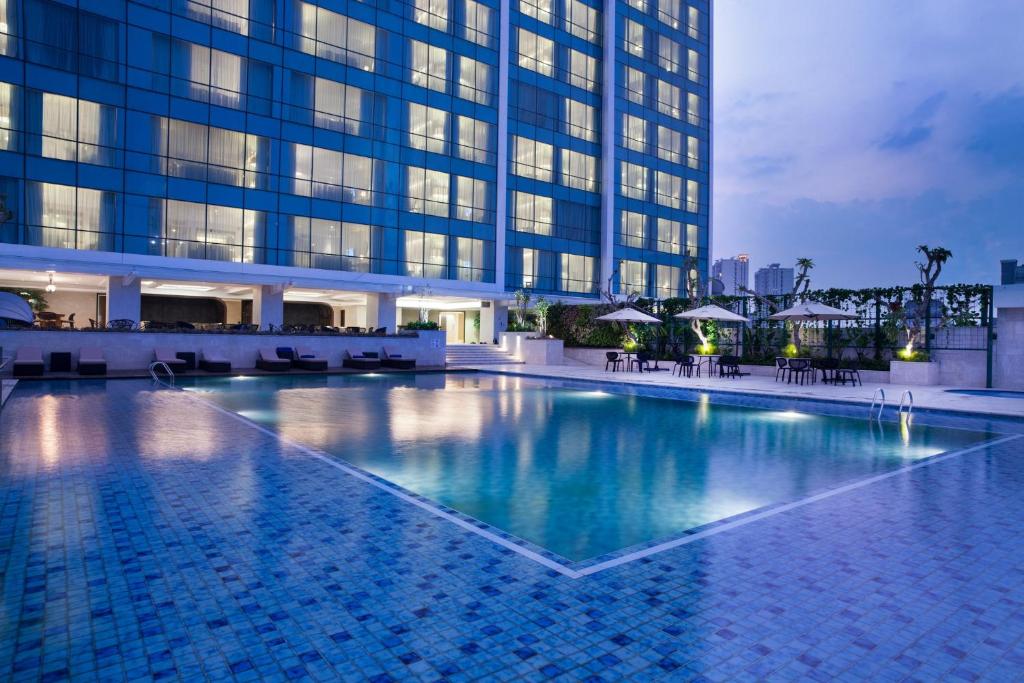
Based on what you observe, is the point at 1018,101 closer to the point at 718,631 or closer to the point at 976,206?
the point at 976,206

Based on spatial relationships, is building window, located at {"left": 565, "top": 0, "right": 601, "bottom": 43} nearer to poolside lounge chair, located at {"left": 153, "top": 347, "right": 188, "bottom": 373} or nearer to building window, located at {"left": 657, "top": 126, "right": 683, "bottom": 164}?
building window, located at {"left": 657, "top": 126, "right": 683, "bottom": 164}

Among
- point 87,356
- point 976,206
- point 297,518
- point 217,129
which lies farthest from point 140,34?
point 976,206

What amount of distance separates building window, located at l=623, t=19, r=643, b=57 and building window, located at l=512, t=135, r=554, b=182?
35.9 ft

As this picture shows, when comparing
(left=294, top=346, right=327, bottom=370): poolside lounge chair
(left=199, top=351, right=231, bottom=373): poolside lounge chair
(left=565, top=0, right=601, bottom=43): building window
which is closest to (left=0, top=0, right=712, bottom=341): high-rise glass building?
(left=565, top=0, right=601, bottom=43): building window

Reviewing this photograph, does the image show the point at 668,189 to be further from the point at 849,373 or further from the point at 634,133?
the point at 849,373

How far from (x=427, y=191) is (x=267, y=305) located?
1089 centimetres

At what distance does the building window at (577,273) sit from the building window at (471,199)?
7295 mm

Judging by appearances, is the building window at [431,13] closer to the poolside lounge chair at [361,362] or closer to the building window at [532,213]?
the building window at [532,213]

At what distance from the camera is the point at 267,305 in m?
29.2

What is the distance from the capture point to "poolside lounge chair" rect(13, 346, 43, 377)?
56.3ft

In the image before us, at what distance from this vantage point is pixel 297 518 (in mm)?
5168

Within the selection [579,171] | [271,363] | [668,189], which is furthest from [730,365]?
[668,189]

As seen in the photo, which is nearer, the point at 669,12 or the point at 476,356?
the point at 476,356

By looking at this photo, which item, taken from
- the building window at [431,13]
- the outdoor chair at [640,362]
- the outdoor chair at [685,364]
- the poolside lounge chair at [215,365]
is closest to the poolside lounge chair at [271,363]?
the poolside lounge chair at [215,365]
